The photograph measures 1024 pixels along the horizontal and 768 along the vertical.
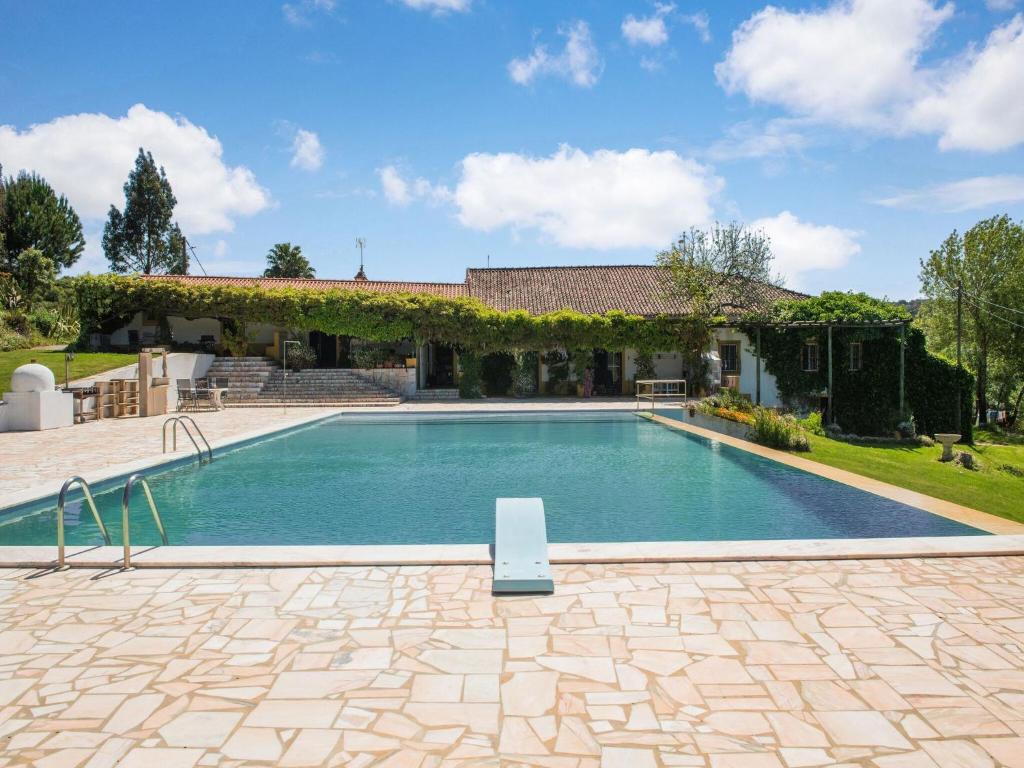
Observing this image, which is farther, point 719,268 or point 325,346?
point 325,346

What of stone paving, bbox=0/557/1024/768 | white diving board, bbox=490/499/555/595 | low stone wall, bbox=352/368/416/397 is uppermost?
low stone wall, bbox=352/368/416/397

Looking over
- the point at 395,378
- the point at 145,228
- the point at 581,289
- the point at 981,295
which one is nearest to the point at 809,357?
the point at 581,289

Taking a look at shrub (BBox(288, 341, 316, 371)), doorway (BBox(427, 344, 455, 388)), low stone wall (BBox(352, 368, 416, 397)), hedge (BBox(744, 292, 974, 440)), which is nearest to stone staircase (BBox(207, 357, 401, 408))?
low stone wall (BBox(352, 368, 416, 397))

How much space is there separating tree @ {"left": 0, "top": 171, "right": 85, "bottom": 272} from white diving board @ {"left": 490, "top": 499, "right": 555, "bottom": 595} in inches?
1380

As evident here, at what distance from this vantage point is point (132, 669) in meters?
3.01

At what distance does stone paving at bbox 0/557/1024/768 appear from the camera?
240 centimetres

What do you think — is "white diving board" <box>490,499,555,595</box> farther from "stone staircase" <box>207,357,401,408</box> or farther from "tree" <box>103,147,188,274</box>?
"tree" <box>103,147,188,274</box>

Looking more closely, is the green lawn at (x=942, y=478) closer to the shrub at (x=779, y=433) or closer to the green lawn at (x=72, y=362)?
the shrub at (x=779, y=433)

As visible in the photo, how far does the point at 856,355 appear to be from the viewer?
66.5 ft

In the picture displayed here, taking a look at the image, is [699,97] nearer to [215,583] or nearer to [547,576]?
[547,576]

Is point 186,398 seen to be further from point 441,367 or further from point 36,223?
point 36,223

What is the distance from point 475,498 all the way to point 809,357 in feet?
55.8

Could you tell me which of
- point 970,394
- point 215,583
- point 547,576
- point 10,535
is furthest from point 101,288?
point 970,394

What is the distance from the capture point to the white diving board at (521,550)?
13.1 ft
